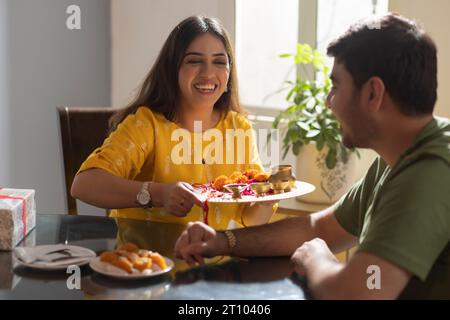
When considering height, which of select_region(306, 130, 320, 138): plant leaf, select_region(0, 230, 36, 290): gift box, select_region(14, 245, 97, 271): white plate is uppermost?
select_region(306, 130, 320, 138): plant leaf

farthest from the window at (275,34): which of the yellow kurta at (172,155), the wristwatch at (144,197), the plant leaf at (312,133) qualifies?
the wristwatch at (144,197)

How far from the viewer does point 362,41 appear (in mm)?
1524

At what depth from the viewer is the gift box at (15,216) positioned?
5.72ft

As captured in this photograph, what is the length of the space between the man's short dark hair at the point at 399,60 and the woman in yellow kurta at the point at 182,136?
0.90m

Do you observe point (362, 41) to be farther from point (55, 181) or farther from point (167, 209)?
point (55, 181)

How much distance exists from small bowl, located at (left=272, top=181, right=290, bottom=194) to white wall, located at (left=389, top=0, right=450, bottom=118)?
136 cm

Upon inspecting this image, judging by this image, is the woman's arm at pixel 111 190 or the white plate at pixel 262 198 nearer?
the white plate at pixel 262 198

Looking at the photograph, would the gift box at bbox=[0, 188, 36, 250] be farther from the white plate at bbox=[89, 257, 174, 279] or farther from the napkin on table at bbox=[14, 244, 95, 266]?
the white plate at bbox=[89, 257, 174, 279]

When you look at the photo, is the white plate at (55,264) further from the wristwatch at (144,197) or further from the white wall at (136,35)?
the white wall at (136,35)

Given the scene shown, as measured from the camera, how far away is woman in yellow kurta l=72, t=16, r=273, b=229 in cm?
232

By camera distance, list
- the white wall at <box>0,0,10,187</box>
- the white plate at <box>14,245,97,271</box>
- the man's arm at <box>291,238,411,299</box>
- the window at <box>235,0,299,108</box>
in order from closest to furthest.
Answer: the man's arm at <box>291,238,411,299</box> → the white plate at <box>14,245,97,271</box> → the white wall at <box>0,0,10,187</box> → the window at <box>235,0,299,108</box>

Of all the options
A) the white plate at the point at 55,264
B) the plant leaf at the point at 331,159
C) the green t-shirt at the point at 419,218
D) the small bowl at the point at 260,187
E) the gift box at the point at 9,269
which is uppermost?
the green t-shirt at the point at 419,218

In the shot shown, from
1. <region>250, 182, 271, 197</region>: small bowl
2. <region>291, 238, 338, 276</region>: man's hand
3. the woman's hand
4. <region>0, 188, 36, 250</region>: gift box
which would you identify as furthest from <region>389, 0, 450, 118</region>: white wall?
<region>0, 188, 36, 250</region>: gift box

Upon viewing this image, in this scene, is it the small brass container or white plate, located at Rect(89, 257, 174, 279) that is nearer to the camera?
white plate, located at Rect(89, 257, 174, 279)
